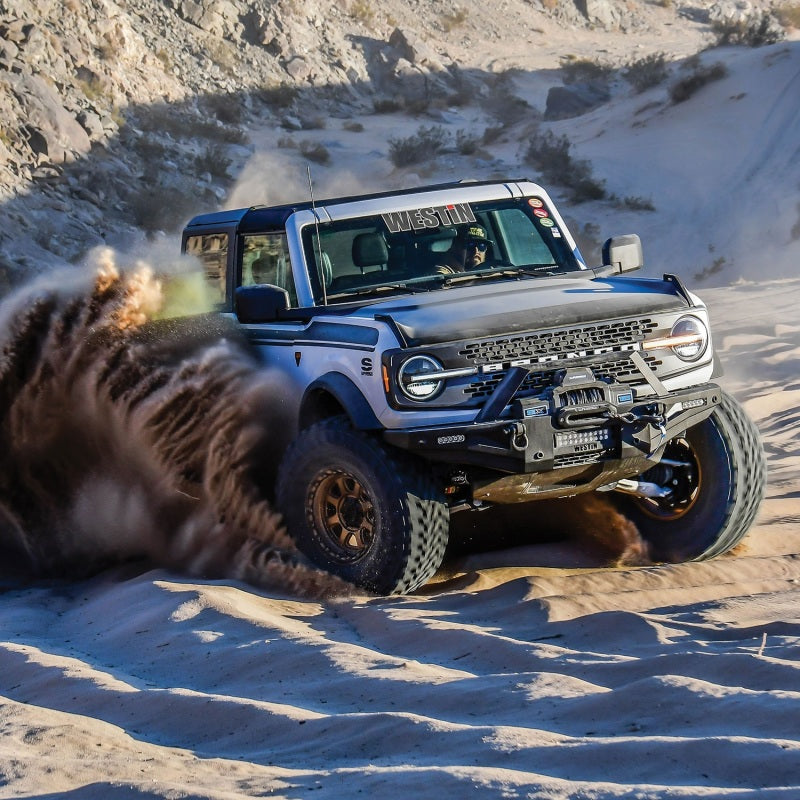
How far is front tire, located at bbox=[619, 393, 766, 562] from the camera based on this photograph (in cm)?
Result: 716

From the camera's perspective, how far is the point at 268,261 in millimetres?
8227

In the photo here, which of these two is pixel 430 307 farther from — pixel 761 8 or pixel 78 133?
pixel 761 8

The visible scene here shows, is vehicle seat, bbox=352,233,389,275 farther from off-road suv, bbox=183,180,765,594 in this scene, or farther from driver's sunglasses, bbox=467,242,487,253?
driver's sunglasses, bbox=467,242,487,253

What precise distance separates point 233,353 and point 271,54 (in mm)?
31925

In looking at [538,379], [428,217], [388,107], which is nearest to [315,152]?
[388,107]

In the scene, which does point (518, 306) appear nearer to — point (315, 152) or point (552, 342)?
point (552, 342)

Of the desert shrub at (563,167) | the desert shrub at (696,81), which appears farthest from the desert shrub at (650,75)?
the desert shrub at (563,167)

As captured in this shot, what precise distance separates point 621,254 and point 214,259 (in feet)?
7.96

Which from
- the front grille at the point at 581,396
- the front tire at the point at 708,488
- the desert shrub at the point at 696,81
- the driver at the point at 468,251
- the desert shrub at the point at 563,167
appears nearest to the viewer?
the front grille at the point at 581,396

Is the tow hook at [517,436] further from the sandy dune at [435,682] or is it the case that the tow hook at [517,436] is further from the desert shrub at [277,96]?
the desert shrub at [277,96]

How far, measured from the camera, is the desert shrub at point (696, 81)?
31125 mm

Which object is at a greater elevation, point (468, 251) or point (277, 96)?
point (277, 96)

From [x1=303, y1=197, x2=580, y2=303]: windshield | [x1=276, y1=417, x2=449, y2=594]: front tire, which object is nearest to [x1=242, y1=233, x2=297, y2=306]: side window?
[x1=303, y1=197, x2=580, y2=303]: windshield

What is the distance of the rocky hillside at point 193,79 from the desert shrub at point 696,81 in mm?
7158
